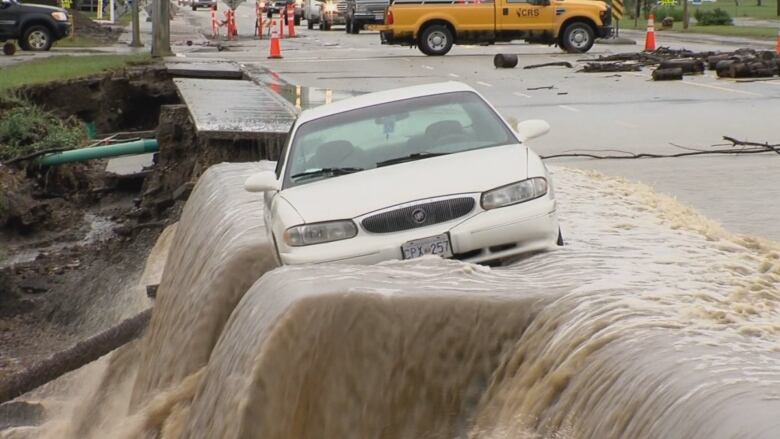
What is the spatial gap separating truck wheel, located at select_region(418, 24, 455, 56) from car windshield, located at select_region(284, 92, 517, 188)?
29.0 metres

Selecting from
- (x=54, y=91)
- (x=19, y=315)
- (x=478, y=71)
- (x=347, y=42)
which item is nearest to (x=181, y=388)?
(x=19, y=315)

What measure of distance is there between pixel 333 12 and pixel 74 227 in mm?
43287

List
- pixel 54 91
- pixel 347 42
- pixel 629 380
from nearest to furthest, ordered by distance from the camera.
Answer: pixel 629 380
pixel 54 91
pixel 347 42

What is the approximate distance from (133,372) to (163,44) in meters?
21.7

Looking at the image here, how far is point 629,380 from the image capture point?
551 centimetres

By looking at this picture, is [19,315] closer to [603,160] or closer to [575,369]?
[603,160]

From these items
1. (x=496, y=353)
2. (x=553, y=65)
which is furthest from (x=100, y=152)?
(x=553, y=65)

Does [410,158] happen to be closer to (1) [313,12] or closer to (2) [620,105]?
(2) [620,105]

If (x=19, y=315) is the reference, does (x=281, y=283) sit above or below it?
above

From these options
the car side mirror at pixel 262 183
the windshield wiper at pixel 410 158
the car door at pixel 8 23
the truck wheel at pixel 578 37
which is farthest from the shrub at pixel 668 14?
the car side mirror at pixel 262 183

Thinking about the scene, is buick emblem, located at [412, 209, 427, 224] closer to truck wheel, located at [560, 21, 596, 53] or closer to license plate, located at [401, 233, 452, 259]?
license plate, located at [401, 233, 452, 259]

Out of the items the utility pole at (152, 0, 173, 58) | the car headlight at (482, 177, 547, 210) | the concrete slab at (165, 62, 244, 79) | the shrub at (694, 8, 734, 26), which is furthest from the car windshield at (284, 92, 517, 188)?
the shrub at (694, 8, 734, 26)

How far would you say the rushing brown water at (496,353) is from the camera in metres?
5.39

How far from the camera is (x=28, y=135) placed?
2119cm
